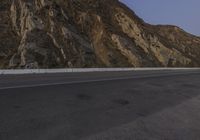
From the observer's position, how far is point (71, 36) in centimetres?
5034

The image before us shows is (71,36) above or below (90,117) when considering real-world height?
above

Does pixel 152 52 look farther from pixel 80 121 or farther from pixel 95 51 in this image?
pixel 80 121

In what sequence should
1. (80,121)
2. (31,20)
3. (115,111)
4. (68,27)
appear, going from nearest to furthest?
(80,121) → (115,111) → (31,20) → (68,27)

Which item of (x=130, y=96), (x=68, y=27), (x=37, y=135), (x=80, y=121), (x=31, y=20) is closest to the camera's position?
(x=37, y=135)

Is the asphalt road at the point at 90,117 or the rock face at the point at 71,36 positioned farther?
the rock face at the point at 71,36

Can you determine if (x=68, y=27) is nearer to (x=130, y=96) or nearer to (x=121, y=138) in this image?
(x=130, y=96)

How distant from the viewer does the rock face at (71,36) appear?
148 ft

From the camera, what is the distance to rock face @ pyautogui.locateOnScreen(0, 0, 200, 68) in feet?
148

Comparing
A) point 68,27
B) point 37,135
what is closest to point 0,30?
point 68,27

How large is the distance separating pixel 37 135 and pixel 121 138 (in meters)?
1.81

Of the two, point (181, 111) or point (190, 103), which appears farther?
point (190, 103)

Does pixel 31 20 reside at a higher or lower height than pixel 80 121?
higher

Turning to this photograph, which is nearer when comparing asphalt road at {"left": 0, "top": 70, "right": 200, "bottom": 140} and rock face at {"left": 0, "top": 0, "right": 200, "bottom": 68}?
asphalt road at {"left": 0, "top": 70, "right": 200, "bottom": 140}

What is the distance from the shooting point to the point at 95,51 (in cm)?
5359
